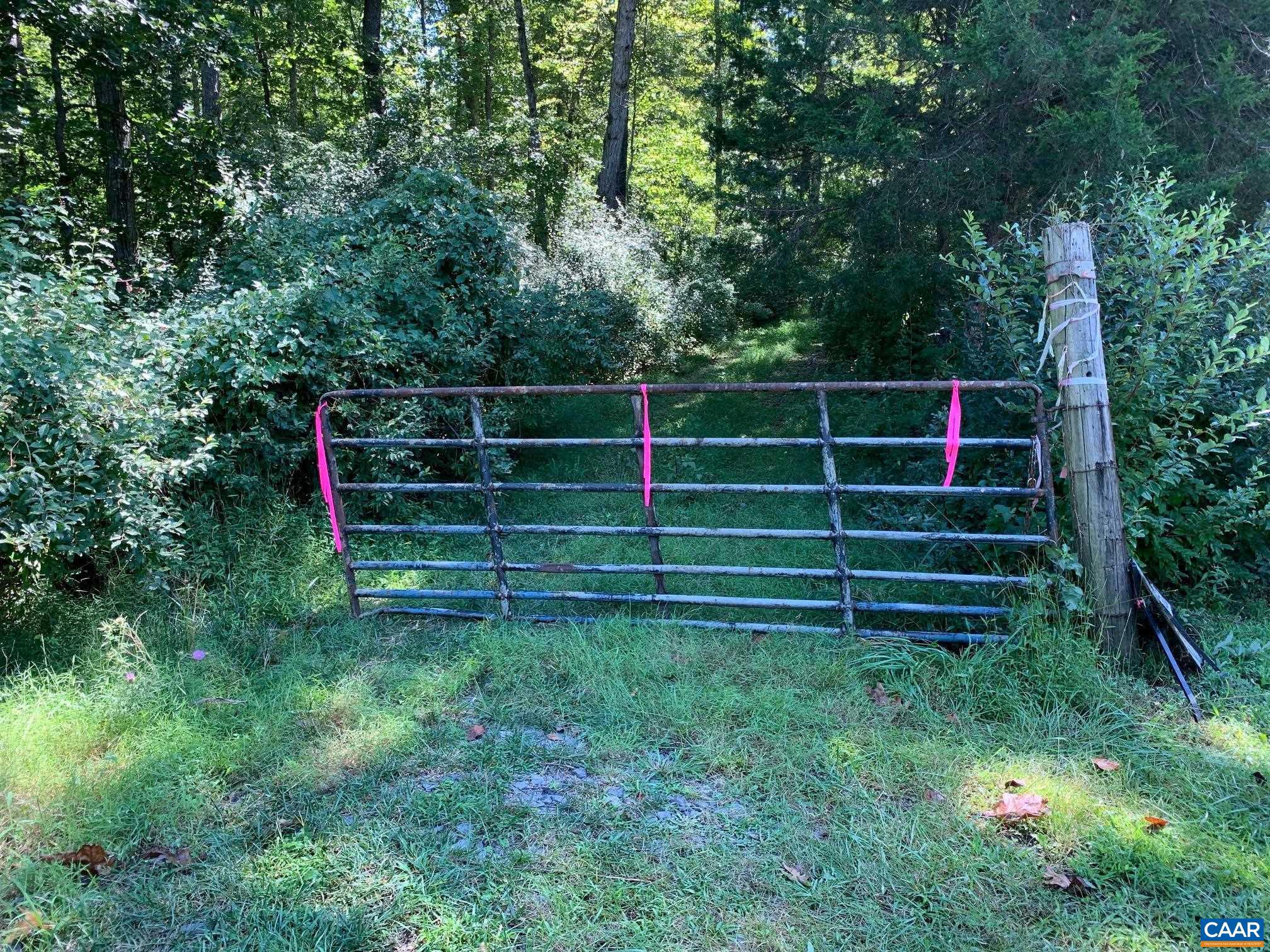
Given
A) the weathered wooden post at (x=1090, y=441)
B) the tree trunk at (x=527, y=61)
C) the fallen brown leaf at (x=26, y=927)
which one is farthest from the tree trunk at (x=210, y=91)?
the weathered wooden post at (x=1090, y=441)

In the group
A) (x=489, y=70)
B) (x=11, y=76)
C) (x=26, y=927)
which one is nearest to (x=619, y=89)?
(x=11, y=76)

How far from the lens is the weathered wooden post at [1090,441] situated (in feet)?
11.7

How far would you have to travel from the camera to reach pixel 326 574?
17.0ft

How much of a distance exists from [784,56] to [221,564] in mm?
7568

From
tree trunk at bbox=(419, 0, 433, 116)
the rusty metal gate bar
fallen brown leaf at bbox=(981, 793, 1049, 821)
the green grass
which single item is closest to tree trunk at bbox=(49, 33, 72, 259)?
tree trunk at bbox=(419, 0, 433, 116)

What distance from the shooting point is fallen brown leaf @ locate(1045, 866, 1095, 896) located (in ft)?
8.12

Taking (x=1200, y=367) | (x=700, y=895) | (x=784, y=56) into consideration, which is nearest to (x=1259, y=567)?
(x=1200, y=367)

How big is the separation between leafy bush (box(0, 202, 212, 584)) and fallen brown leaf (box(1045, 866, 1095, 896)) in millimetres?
4321

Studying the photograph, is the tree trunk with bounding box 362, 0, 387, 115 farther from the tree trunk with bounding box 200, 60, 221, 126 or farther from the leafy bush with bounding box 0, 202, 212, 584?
the leafy bush with bounding box 0, 202, 212, 584

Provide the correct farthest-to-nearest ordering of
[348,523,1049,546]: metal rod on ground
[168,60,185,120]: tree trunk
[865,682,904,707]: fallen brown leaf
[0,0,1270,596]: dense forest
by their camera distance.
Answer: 1. [168,60,185,120]: tree trunk
2. [0,0,1270,596]: dense forest
3. [348,523,1049,546]: metal rod on ground
4. [865,682,904,707]: fallen brown leaf

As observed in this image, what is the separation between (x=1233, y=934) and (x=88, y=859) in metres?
3.72

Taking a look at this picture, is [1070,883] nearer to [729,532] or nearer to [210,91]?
[729,532]

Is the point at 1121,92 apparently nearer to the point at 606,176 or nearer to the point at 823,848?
the point at 823,848

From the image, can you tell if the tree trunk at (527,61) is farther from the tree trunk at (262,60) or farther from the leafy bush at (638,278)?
the leafy bush at (638,278)
